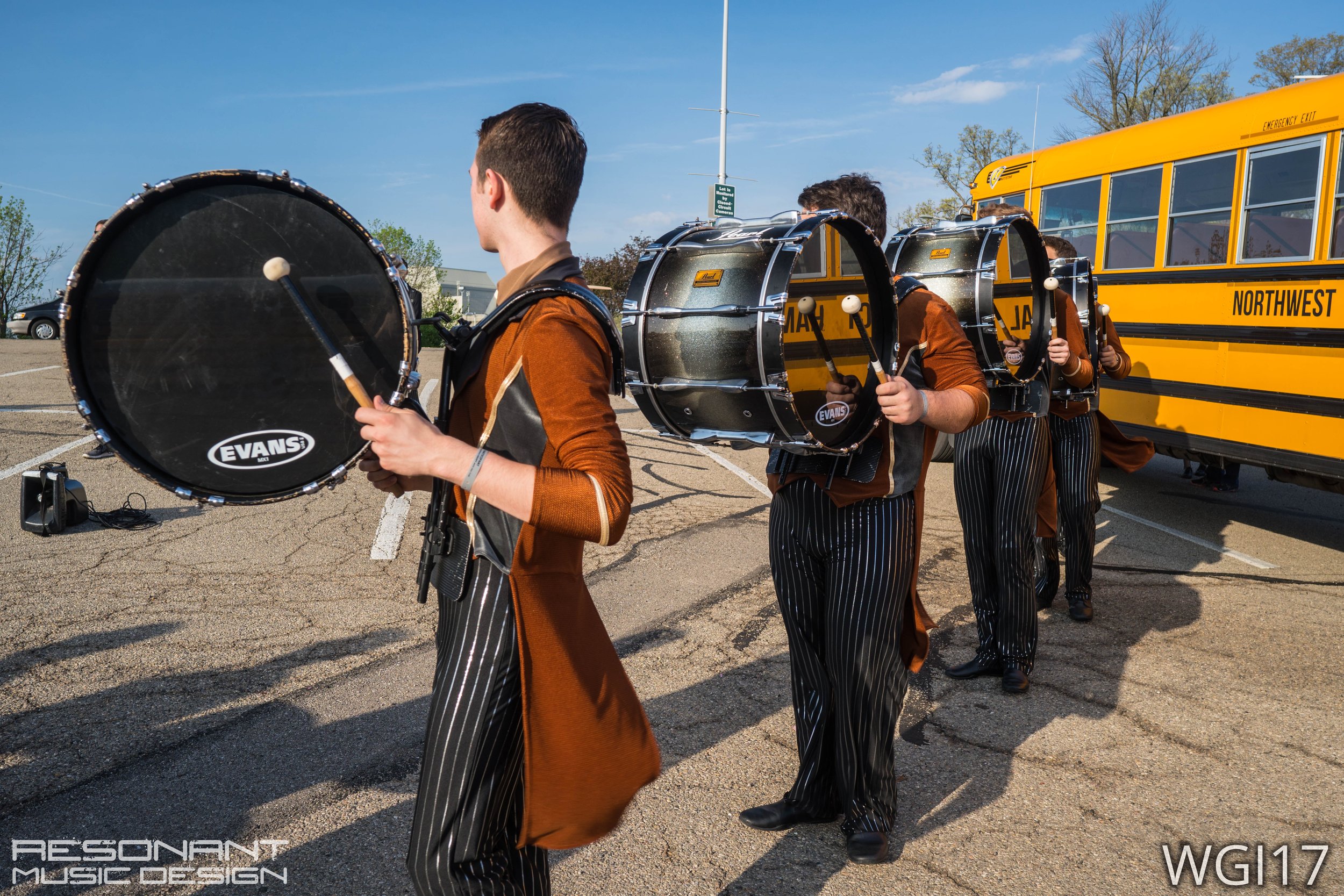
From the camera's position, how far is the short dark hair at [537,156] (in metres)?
1.80

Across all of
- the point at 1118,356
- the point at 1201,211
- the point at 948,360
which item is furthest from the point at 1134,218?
the point at 948,360

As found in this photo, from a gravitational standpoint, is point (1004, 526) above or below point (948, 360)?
below

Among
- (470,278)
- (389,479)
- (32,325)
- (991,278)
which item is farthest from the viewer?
(470,278)

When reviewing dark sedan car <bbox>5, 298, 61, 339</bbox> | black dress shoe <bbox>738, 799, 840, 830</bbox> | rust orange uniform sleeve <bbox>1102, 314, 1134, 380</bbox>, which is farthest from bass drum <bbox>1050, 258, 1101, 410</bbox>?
dark sedan car <bbox>5, 298, 61, 339</bbox>

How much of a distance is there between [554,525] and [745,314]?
1114mm

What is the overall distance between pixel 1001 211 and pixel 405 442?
12.2ft

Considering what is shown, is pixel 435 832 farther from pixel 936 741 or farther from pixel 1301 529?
pixel 1301 529

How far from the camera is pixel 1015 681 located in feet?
13.8

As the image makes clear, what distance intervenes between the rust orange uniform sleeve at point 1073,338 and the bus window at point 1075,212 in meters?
3.48

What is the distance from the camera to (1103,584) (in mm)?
5949

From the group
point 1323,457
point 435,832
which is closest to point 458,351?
point 435,832

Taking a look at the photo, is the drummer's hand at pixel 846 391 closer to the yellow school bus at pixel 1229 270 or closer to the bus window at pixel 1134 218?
the yellow school bus at pixel 1229 270

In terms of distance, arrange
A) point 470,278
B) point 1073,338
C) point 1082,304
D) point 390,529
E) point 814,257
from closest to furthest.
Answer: point 814,257
point 1073,338
point 1082,304
point 390,529
point 470,278

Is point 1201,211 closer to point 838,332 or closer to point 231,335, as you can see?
point 838,332
